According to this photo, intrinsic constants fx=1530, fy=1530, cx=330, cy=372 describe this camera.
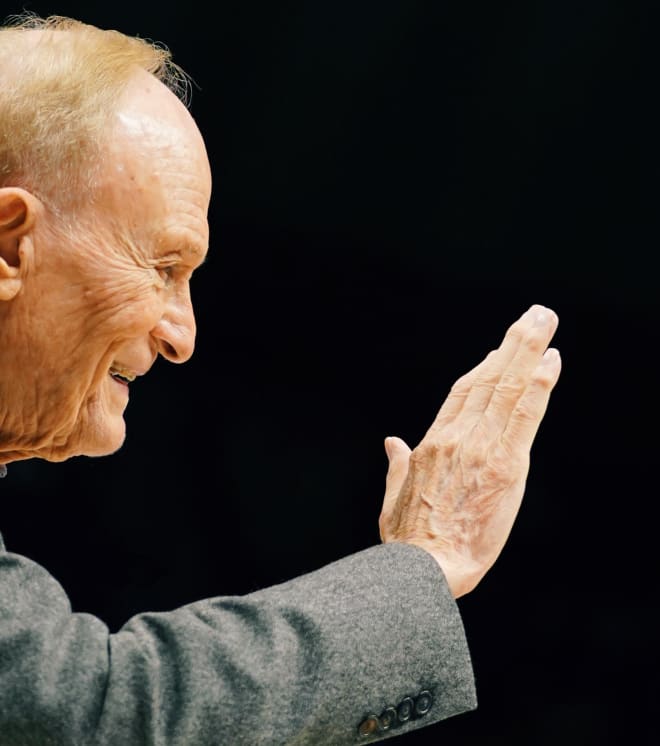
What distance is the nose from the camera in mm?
1975

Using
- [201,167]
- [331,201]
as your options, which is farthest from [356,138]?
[201,167]

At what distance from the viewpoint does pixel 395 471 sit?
2.09m

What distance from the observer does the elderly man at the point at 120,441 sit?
5.51 feet

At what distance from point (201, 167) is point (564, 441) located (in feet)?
5.20

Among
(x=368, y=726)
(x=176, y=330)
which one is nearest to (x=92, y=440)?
(x=176, y=330)

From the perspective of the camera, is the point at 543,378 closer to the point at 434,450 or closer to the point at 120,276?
the point at 434,450

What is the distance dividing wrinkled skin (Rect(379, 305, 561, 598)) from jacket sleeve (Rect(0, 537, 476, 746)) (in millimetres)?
104

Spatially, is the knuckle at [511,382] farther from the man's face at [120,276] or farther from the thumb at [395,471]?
the man's face at [120,276]

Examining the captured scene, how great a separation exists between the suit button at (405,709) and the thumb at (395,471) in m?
0.31

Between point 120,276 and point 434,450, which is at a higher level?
point 120,276

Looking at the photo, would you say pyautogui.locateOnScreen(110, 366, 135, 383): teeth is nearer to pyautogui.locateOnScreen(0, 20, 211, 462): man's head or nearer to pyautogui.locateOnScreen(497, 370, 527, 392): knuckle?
pyautogui.locateOnScreen(0, 20, 211, 462): man's head

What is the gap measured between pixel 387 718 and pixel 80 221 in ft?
2.29

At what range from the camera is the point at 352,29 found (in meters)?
3.20

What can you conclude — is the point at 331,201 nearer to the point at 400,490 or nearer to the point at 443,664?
the point at 400,490
